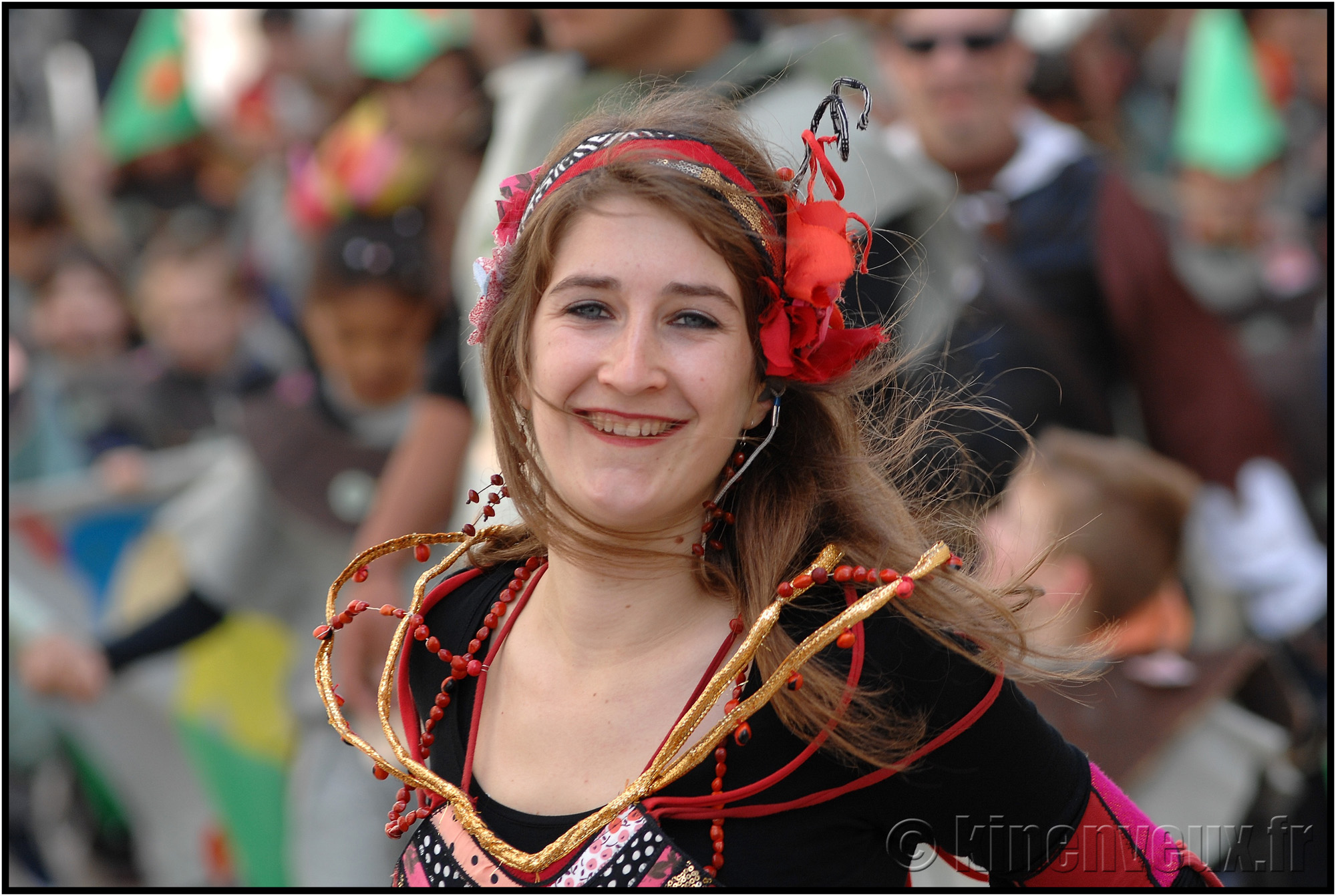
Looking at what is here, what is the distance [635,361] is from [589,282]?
13 cm

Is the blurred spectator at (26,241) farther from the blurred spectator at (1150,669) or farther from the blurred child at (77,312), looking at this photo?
the blurred spectator at (1150,669)

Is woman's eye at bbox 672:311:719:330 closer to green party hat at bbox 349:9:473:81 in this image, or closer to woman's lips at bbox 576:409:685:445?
woman's lips at bbox 576:409:685:445

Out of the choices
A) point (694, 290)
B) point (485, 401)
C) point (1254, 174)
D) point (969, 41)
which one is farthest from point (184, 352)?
point (694, 290)

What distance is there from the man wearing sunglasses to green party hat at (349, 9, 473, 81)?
1.90 m

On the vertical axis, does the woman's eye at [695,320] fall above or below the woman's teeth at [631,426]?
above

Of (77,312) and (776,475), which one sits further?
(77,312)

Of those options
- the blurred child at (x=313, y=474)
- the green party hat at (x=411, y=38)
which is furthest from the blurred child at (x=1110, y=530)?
the green party hat at (x=411, y=38)

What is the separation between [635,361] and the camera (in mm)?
1543

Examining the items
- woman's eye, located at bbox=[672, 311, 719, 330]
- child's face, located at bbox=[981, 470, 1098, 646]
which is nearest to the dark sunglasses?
child's face, located at bbox=[981, 470, 1098, 646]

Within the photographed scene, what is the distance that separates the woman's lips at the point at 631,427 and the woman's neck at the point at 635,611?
19 centimetres

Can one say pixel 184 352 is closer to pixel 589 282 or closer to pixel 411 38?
pixel 411 38

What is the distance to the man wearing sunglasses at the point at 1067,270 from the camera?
396cm

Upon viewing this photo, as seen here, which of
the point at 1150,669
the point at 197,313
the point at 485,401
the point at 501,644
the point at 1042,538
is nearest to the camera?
the point at 501,644

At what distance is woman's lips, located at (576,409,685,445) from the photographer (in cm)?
159
